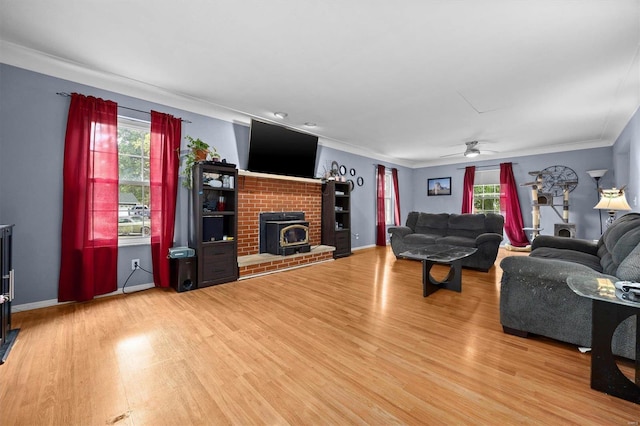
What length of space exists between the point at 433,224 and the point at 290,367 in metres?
4.52

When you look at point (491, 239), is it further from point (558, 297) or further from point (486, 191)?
point (486, 191)

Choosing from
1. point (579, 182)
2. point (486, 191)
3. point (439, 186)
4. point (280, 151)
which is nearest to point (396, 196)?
point (439, 186)

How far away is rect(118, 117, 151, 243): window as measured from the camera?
10.5ft

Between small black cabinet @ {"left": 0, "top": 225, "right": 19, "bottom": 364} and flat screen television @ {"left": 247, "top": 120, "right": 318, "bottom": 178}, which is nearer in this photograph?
small black cabinet @ {"left": 0, "top": 225, "right": 19, "bottom": 364}

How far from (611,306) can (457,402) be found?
3.40 feet

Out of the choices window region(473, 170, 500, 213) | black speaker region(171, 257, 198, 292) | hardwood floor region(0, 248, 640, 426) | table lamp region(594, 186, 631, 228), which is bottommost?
hardwood floor region(0, 248, 640, 426)

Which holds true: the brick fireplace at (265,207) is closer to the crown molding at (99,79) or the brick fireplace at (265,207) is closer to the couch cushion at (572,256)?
the crown molding at (99,79)

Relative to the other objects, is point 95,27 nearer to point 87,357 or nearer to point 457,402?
point 87,357

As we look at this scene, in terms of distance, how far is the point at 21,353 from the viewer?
1.85m

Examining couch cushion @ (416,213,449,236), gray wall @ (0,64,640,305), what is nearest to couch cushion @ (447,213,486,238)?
couch cushion @ (416,213,449,236)

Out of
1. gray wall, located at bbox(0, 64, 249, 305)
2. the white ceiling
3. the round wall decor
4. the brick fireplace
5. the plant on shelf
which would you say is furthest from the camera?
the round wall decor

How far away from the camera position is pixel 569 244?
3.32 m

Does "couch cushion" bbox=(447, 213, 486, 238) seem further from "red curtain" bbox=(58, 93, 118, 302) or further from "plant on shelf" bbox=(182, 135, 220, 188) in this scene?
"red curtain" bbox=(58, 93, 118, 302)

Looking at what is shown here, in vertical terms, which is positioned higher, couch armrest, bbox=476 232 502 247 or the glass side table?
couch armrest, bbox=476 232 502 247
